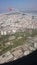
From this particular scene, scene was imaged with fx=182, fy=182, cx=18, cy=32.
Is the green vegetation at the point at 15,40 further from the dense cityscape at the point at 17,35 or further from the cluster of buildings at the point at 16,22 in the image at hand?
the cluster of buildings at the point at 16,22

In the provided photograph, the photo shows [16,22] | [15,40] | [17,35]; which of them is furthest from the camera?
[16,22]

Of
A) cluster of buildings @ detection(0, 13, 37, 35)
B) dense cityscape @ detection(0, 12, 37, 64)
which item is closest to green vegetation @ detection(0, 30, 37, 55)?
dense cityscape @ detection(0, 12, 37, 64)

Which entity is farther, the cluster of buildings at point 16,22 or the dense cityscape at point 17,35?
the cluster of buildings at point 16,22

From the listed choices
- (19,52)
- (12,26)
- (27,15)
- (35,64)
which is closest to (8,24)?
(12,26)

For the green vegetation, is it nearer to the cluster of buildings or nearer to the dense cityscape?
the dense cityscape

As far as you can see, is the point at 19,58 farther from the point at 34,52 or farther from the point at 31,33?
the point at 31,33

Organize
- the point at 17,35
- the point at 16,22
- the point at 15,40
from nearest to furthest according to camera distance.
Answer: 1. the point at 15,40
2. the point at 17,35
3. the point at 16,22

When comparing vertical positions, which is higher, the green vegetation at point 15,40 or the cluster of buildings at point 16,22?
the cluster of buildings at point 16,22

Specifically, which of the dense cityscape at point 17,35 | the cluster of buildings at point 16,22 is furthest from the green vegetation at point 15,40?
the cluster of buildings at point 16,22

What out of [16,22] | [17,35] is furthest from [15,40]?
[16,22]

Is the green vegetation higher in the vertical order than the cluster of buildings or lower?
lower

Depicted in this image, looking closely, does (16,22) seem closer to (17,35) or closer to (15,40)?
(17,35)
